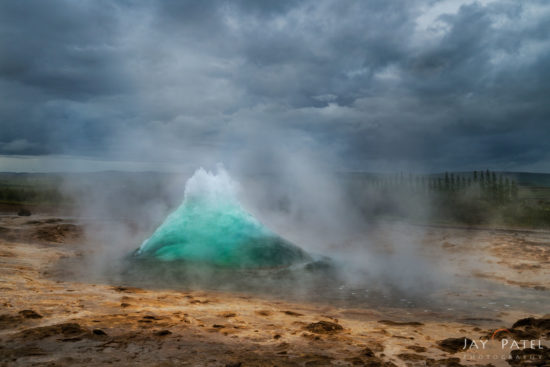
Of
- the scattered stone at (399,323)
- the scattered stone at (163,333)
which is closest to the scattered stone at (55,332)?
the scattered stone at (163,333)

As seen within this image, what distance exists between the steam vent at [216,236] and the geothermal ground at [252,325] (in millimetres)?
2736

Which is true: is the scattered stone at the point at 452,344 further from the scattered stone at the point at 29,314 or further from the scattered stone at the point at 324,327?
the scattered stone at the point at 29,314

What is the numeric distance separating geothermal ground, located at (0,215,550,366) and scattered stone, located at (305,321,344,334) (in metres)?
0.02

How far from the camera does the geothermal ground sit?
4.68 metres

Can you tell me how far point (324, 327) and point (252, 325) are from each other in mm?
1156

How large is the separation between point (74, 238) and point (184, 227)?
296 inches

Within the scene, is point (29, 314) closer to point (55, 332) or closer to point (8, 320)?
point (8, 320)

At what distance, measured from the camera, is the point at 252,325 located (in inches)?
240

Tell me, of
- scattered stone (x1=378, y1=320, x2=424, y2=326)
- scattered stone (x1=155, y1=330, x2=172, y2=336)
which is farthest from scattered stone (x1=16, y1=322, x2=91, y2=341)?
scattered stone (x1=378, y1=320, x2=424, y2=326)

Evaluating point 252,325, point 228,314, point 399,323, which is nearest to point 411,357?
point 399,323

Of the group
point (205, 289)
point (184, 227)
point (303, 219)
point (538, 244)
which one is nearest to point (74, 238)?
point (184, 227)

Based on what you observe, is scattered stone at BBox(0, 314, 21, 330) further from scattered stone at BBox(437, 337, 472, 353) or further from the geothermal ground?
scattered stone at BBox(437, 337, 472, 353)

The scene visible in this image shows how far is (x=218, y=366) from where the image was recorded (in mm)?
4355

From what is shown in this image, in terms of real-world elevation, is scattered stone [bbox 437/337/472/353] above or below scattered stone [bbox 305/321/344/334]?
below
